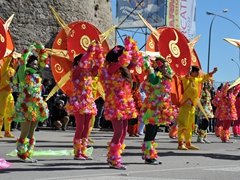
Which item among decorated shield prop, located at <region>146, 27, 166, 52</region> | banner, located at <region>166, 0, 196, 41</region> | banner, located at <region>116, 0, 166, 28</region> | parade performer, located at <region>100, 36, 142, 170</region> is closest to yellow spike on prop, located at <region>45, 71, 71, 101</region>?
decorated shield prop, located at <region>146, 27, 166, 52</region>

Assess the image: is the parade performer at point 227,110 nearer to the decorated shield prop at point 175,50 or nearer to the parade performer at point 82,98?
the decorated shield prop at point 175,50

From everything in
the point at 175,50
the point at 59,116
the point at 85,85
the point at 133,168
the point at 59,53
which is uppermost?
the point at 175,50

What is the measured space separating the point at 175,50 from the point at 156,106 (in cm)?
384

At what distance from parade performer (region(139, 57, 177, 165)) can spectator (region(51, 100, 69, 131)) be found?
855cm

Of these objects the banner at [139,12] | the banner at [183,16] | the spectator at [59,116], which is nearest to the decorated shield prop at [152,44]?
the spectator at [59,116]

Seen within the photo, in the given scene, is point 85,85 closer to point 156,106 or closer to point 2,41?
point 156,106

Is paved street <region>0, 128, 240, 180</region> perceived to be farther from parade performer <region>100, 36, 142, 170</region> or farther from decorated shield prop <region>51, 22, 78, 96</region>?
decorated shield prop <region>51, 22, 78, 96</region>

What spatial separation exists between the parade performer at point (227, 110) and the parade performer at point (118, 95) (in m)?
7.12

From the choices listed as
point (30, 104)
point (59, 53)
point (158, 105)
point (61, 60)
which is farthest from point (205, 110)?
point (30, 104)

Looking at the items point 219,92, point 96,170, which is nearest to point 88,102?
point 96,170

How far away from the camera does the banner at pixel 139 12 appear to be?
102ft

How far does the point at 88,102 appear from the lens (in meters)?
8.44

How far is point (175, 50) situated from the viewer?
11805 millimetres

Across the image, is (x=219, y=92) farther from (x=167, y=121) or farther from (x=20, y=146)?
(x=20, y=146)
